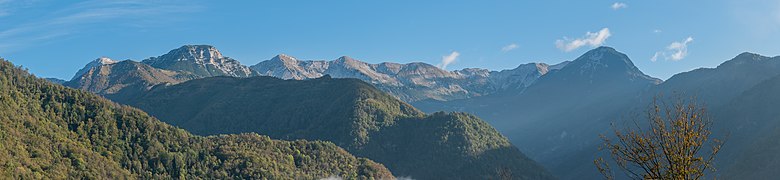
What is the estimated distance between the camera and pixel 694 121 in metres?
34.3

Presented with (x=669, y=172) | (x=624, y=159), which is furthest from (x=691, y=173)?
(x=624, y=159)

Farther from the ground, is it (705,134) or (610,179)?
(705,134)

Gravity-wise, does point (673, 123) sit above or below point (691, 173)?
above

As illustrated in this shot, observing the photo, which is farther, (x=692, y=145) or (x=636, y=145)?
(x=636, y=145)

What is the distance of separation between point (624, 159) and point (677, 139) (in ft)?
9.83

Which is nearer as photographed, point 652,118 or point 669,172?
point 669,172

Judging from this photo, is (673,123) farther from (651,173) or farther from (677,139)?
(651,173)

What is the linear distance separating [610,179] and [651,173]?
2.80 metres

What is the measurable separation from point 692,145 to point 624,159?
3.68 metres

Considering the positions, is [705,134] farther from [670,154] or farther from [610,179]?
[610,179]

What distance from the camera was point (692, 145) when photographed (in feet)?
111

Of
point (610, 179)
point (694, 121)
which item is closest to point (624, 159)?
point (610, 179)

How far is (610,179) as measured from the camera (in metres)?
35.1

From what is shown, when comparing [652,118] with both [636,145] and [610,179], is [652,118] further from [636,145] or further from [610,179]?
[610,179]
